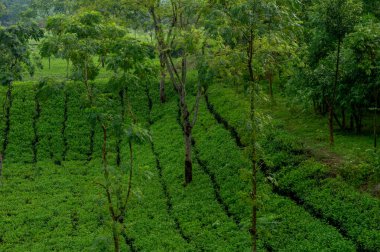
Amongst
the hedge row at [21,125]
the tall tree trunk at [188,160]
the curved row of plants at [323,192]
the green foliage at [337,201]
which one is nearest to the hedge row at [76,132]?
the hedge row at [21,125]

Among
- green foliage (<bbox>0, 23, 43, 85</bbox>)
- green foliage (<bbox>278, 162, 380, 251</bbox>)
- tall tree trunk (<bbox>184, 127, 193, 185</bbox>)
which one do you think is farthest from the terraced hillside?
green foliage (<bbox>0, 23, 43, 85</bbox>)

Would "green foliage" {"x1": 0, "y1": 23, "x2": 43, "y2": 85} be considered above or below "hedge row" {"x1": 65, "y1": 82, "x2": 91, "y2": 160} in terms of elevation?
above

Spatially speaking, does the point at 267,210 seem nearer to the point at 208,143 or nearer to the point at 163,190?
the point at 163,190

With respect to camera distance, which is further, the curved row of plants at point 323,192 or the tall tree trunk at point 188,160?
the tall tree trunk at point 188,160

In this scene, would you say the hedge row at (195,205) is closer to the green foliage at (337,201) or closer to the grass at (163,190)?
the grass at (163,190)

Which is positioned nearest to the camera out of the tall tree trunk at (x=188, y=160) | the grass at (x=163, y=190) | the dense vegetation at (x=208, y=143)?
the dense vegetation at (x=208, y=143)

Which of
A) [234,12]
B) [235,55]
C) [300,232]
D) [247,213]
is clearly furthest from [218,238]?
[234,12]

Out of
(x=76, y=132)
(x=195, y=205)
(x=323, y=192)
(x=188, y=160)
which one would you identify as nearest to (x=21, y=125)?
(x=76, y=132)

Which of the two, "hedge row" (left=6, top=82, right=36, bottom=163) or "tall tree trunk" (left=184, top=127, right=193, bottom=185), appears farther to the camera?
"hedge row" (left=6, top=82, right=36, bottom=163)

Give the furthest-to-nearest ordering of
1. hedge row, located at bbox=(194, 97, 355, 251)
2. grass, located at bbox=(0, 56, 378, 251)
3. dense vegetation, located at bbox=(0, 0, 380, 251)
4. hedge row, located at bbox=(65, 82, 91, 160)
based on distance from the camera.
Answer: hedge row, located at bbox=(65, 82, 91, 160) < grass, located at bbox=(0, 56, 378, 251) < hedge row, located at bbox=(194, 97, 355, 251) < dense vegetation, located at bbox=(0, 0, 380, 251)

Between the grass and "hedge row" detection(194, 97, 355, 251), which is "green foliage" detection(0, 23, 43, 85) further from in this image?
"hedge row" detection(194, 97, 355, 251)
